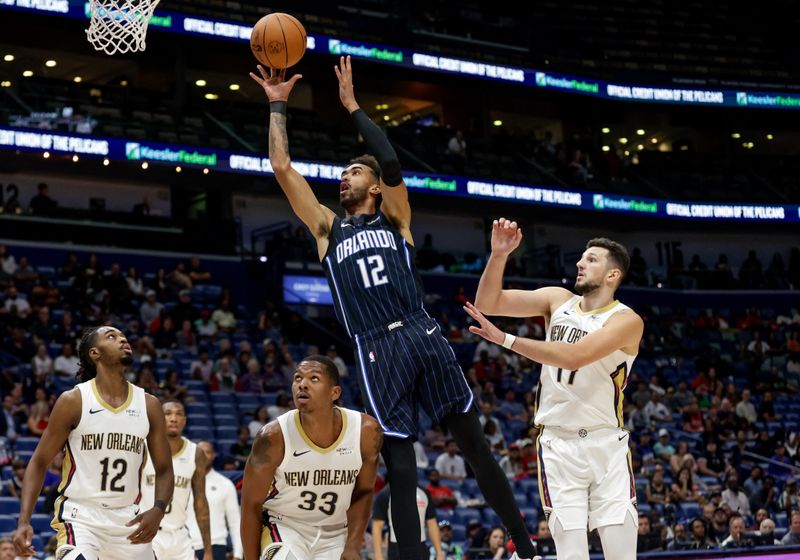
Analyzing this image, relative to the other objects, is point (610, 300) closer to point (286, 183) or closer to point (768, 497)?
point (286, 183)

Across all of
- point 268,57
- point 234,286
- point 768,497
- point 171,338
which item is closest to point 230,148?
point 234,286

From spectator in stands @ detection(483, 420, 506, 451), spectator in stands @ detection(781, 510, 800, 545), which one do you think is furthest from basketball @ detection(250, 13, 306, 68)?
spectator in stands @ detection(483, 420, 506, 451)

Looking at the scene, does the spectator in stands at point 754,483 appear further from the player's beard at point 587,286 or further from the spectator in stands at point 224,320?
the player's beard at point 587,286

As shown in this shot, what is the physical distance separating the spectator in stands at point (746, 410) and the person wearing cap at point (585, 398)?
55.8ft

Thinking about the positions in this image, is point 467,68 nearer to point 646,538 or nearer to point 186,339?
point 186,339

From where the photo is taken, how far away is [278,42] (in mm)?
6332

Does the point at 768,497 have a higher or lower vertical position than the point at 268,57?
lower

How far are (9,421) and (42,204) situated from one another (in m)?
8.85

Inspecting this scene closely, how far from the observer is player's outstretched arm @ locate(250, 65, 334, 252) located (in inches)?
244

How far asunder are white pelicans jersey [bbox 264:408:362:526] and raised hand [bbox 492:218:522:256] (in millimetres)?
1188

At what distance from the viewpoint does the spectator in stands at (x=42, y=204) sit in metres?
22.6

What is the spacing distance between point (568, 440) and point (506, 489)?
46cm

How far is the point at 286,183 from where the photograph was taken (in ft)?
20.5

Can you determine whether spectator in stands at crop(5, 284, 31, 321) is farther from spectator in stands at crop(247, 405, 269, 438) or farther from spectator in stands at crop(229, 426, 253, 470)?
spectator in stands at crop(229, 426, 253, 470)
